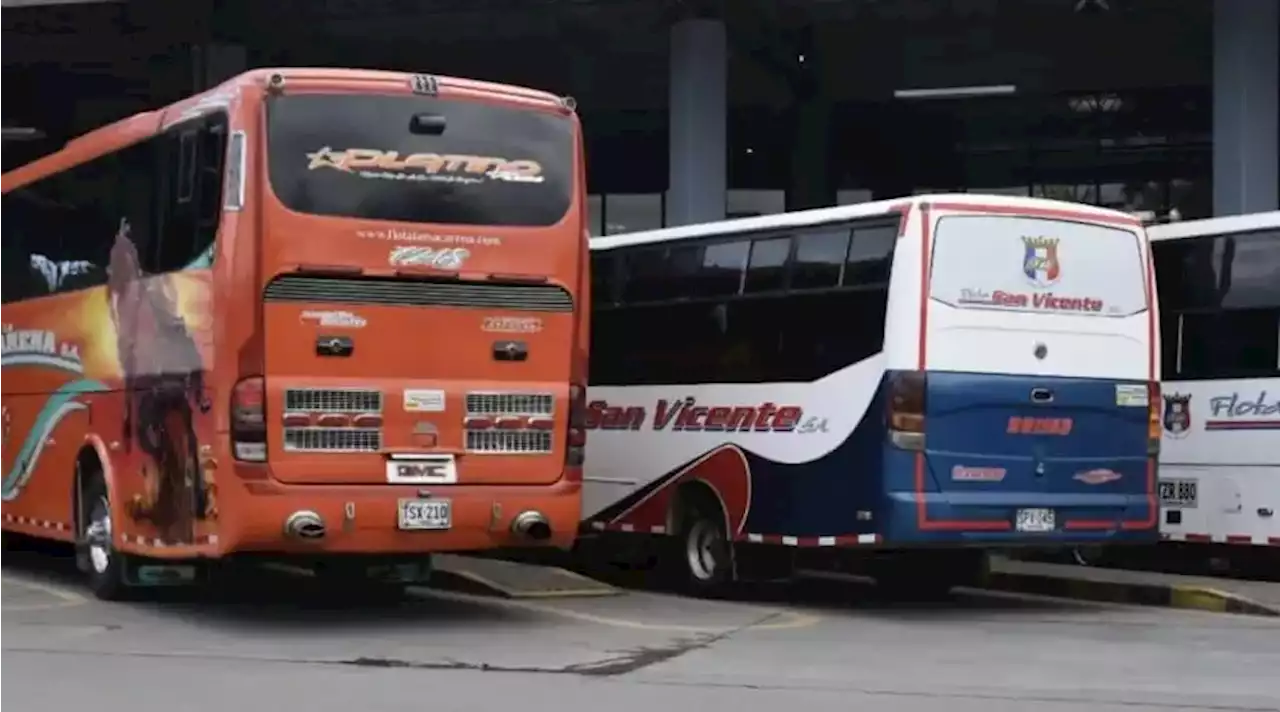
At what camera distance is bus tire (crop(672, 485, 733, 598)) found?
52.6 feet

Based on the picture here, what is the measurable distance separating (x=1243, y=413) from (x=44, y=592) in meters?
10.1

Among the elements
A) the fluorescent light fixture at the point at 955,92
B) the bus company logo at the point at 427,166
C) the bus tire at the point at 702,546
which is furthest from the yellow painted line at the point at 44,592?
the fluorescent light fixture at the point at 955,92

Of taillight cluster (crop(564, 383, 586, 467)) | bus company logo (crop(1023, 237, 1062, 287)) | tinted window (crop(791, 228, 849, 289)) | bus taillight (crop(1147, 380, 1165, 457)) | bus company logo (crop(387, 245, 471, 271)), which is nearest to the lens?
bus company logo (crop(387, 245, 471, 271))

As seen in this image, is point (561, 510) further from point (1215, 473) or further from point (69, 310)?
point (1215, 473)

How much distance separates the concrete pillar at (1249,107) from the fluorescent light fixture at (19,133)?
70.6 feet

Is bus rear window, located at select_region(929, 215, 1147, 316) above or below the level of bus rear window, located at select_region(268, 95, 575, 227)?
below

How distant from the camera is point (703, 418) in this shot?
1614cm

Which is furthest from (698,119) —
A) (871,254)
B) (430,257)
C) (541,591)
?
(430,257)

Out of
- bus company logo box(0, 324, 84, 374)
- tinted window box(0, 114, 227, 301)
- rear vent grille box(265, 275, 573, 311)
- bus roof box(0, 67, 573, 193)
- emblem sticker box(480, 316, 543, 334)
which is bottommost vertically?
bus company logo box(0, 324, 84, 374)

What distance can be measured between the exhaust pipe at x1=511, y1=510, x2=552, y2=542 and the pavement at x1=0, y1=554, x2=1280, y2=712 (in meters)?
0.67

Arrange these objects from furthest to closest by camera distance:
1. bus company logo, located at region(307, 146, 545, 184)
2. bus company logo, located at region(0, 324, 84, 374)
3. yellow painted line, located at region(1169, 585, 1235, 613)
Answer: bus company logo, located at region(0, 324, 84, 374)
yellow painted line, located at region(1169, 585, 1235, 613)
bus company logo, located at region(307, 146, 545, 184)

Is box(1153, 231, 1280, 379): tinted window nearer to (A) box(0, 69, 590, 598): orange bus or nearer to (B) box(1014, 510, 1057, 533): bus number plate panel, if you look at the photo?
(B) box(1014, 510, 1057, 533): bus number plate panel

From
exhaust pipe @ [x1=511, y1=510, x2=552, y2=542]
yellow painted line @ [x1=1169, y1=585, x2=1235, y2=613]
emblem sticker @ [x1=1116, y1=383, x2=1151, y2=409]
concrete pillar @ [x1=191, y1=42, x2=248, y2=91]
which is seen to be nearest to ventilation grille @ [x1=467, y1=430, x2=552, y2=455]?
exhaust pipe @ [x1=511, y1=510, x2=552, y2=542]

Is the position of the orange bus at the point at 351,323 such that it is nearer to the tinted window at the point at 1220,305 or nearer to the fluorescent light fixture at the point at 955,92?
the tinted window at the point at 1220,305
